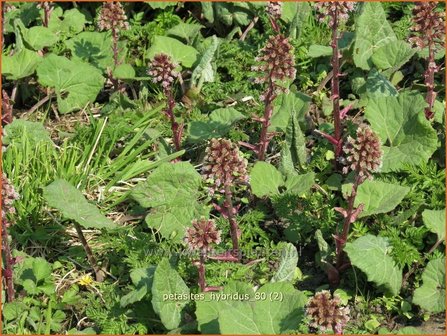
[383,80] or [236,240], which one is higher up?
[383,80]

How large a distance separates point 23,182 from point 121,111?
105 centimetres

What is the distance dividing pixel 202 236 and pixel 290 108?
167 centimetres

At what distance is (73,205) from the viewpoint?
4859mm

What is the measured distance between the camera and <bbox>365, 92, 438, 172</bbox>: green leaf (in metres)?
5.36

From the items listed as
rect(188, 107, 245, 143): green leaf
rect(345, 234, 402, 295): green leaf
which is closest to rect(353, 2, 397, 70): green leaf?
rect(188, 107, 245, 143): green leaf

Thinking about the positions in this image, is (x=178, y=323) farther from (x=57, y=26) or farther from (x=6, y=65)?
(x=57, y=26)

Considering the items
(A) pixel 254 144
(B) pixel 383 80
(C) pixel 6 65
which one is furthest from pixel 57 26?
(B) pixel 383 80

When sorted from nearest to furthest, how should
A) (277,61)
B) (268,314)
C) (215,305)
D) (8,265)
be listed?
(268,314), (215,305), (8,265), (277,61)

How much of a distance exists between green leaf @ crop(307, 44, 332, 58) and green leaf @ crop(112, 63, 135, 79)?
4.47 feet

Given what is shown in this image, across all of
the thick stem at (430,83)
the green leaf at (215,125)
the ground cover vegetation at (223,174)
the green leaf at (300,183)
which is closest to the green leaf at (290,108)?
the ground cover vegetation at (223,174)

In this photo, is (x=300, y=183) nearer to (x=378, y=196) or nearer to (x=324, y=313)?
(x=378, y=196)

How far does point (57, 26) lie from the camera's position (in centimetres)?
696

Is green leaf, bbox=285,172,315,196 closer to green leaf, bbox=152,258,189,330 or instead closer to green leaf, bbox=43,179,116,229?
green leaf, bbox=152,258,189,330

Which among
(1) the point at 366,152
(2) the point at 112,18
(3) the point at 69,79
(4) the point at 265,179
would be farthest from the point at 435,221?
(3) the point at 69,79
